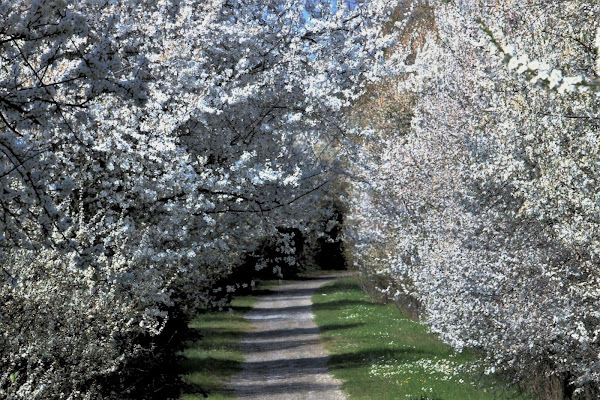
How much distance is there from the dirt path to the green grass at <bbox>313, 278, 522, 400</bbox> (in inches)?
16.3

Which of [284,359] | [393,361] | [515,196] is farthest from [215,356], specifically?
[515,196]

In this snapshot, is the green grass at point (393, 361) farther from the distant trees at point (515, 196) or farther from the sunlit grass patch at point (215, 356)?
the sunlit grass patch at point (215, 356)

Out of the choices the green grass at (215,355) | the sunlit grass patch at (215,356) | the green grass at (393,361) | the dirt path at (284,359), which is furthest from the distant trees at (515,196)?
the dirt path at (284,359)

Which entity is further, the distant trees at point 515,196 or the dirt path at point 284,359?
the dirt path at point 284,359

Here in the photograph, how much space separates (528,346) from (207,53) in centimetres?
506

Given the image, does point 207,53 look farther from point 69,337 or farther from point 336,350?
point 336,350

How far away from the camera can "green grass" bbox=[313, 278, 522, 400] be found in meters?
15.3

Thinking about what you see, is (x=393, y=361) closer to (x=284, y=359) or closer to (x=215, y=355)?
(x=284, y=359)

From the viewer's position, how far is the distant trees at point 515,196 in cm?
868

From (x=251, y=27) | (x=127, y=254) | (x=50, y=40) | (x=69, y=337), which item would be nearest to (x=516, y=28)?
(x=251, y=27)

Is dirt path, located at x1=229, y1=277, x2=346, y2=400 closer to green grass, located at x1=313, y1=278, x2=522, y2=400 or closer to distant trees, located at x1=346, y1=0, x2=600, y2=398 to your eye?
green grass, located at x1=313, y1=278, x2=522, y2=400

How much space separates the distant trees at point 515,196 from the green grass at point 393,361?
187 centimetres

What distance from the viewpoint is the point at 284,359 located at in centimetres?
2331

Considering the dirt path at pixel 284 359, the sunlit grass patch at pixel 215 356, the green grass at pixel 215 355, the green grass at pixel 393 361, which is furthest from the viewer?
the dirt path at pixel 284 359
